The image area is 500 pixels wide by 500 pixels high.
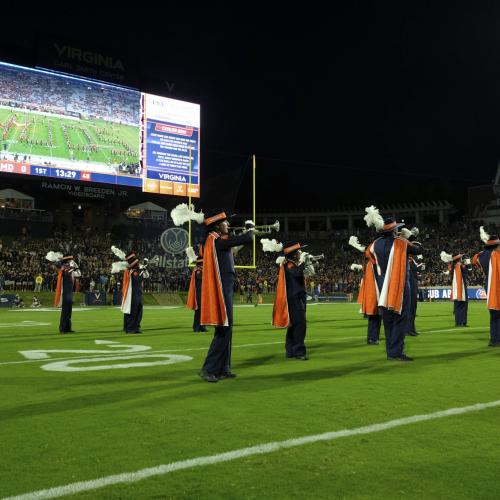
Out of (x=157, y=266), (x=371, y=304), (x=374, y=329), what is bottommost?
(x=374, y=329)

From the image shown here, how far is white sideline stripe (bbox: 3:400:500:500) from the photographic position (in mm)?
3137

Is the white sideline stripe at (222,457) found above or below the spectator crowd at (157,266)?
below

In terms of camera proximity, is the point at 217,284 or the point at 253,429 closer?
the point at 253,429

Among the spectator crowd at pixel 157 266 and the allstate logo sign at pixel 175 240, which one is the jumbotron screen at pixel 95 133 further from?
the spectator crowd at pixel 157 266

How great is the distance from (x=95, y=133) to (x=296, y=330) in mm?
32340

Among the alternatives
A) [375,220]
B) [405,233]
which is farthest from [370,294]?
[375,220]

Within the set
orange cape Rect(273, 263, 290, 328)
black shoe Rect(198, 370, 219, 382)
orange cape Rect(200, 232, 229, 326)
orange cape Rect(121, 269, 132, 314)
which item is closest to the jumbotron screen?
orange cape Rect(121, 269, 132, 314)

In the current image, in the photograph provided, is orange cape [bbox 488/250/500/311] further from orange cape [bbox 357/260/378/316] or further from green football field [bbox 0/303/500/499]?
green football field [bbox 0/303/500/499]

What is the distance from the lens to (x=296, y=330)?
29.3 ft

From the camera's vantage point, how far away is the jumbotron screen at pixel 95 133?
118ft

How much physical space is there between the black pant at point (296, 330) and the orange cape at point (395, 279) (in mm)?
1193

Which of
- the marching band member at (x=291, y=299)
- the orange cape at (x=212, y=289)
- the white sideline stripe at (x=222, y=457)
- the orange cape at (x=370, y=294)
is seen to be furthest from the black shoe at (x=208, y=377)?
the orange cape at (x=370, y=294)

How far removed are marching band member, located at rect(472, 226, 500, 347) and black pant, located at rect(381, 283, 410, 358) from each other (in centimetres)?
300

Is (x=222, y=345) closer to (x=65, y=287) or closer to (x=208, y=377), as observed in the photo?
(x=208, y=377)
